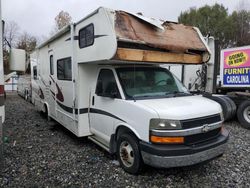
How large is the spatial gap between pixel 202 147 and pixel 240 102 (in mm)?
5049

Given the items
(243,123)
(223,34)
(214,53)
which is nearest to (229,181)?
(243,123)

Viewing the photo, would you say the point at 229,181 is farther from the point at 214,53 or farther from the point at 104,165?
the point at 214,53

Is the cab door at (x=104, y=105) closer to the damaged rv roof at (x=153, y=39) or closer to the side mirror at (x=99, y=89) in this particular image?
the side mirror at (x=99, y=89)

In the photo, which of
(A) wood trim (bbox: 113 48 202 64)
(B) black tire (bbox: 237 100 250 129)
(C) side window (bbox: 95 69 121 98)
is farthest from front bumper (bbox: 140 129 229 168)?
(B) black tire (bbox: 237 100 250 129)

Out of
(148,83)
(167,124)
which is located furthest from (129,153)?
(148,83)

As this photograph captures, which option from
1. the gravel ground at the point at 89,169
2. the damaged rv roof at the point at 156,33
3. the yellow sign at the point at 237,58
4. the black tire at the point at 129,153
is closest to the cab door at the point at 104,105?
the black tire at the point at 129,153

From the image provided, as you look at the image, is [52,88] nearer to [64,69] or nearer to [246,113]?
[64,69]

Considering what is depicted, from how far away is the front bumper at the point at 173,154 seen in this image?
3336 mm

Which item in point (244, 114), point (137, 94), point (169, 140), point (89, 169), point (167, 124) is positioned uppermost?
point (137, 94)

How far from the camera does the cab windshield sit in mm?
4199

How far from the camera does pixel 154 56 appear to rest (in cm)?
412

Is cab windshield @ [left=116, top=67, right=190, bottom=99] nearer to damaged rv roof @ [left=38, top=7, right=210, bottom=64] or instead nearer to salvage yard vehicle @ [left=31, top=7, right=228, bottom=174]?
salvage yard vehicle @ [left=31, top=7, right=228, bottom=174]

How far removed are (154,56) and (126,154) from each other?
1.85 meters

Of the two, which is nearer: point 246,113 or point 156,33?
point 156,33
